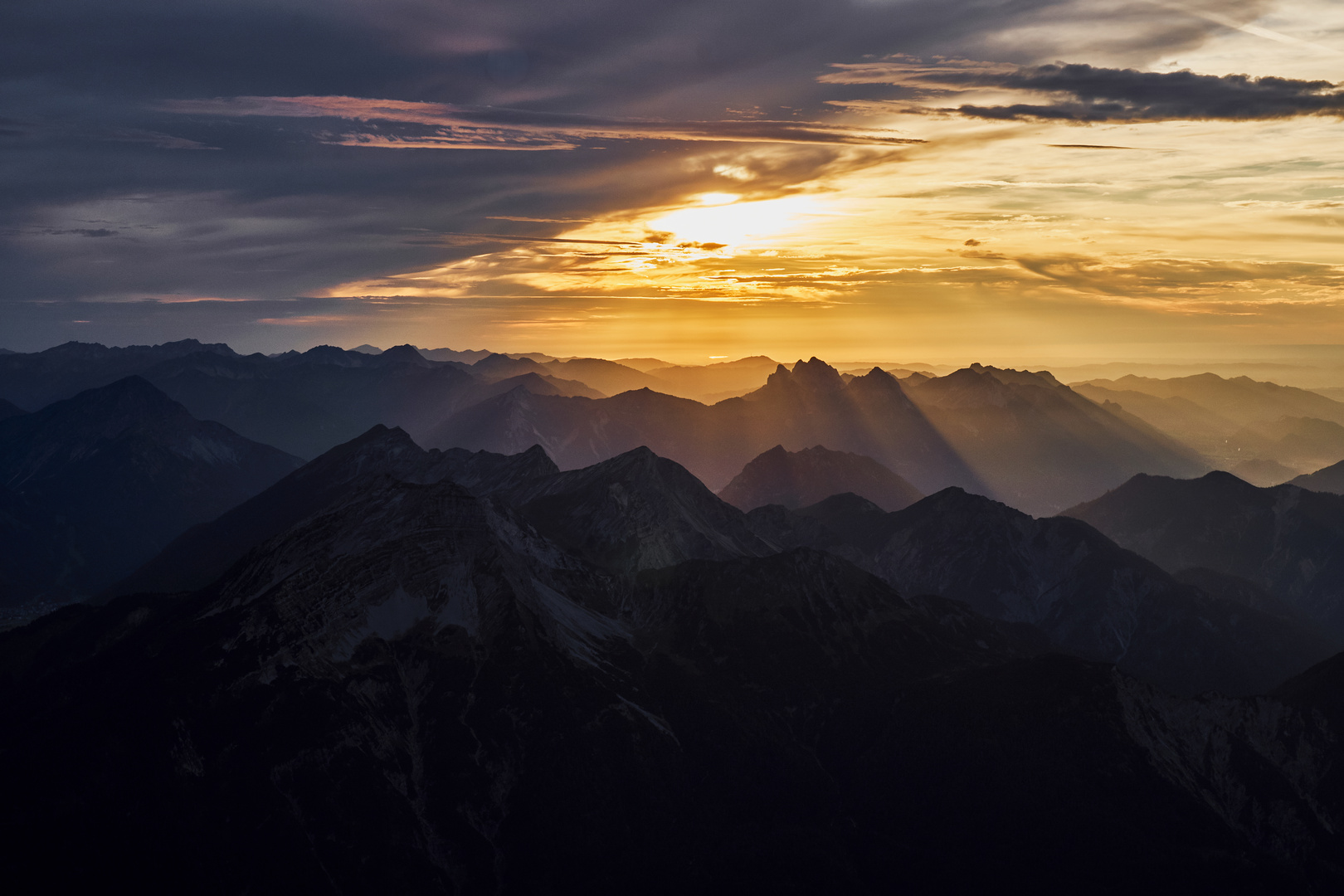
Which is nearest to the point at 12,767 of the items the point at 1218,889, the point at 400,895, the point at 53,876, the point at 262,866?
the point at 53,876

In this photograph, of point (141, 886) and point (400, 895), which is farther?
point (400, 895)

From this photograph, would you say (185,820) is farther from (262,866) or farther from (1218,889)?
(1218,889)

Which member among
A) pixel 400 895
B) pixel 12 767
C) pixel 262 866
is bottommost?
pixel 400 895

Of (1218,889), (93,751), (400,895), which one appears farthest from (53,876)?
(1218,889)

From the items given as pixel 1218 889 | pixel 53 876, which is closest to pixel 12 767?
pixel 53 876

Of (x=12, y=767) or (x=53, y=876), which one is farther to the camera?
(x=12, y=767)

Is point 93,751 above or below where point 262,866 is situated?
above

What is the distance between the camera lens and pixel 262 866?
626 ft

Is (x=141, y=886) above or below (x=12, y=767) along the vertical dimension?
below

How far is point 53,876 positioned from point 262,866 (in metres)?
37.6

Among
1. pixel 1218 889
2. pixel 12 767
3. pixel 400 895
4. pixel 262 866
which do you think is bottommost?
pixel 1218 889

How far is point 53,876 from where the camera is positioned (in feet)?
573

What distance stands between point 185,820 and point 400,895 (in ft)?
161

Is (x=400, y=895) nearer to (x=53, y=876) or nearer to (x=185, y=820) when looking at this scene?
(x=185, y=820)
